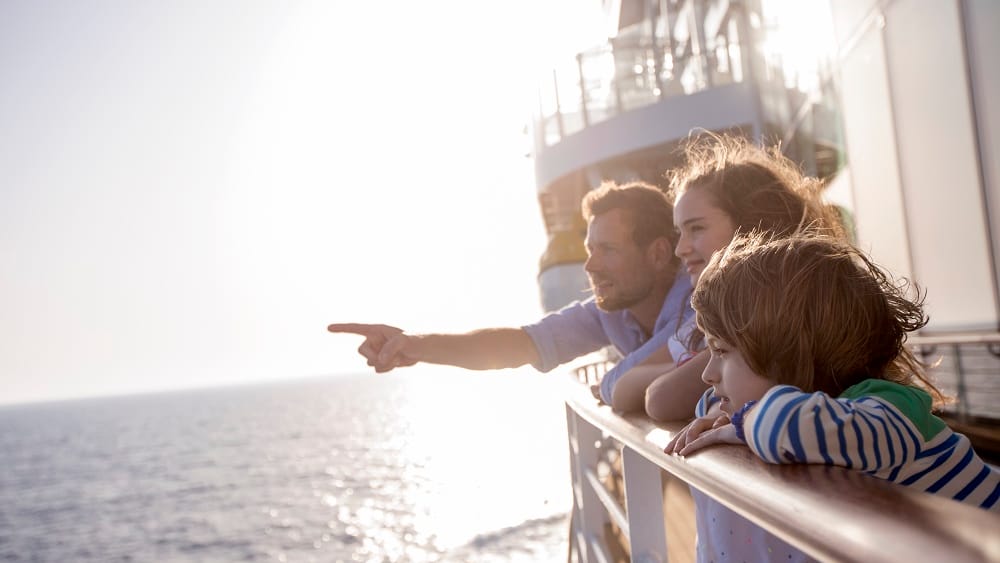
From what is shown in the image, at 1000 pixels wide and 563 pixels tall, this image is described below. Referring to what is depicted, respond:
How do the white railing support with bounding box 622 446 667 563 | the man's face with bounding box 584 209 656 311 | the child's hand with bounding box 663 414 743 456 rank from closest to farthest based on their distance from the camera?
the child's hand with bounding box 663 414 743 456 → the white railing support with bounding box 622 446 667 563 → the man's face with bounding box 584 209 656 311

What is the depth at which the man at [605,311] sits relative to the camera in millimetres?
2771

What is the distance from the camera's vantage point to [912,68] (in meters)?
5.16

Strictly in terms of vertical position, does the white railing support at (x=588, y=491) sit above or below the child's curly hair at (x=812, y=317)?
below

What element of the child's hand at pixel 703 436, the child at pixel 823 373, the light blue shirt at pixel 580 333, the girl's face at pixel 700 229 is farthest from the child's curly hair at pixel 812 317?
the light blue shirt at pixel 580 333

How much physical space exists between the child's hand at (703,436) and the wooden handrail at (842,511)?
4cm

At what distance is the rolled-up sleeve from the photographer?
317cm

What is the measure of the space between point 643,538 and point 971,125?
3.84m

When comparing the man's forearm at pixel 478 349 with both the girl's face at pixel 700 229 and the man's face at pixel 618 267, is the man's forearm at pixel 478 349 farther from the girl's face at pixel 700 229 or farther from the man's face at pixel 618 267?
the girl's face at pixel 700 229

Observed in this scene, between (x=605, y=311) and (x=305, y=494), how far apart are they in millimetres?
38970

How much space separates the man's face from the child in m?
1.31

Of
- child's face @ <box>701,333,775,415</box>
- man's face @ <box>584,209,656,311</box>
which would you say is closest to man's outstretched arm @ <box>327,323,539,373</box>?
man's face @ <box>584,209,656,311</box>

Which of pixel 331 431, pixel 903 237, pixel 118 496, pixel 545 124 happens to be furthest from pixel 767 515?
pixel 331 431

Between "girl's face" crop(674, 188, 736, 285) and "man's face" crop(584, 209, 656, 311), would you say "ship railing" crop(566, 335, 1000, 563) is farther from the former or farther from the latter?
"man's face" crop(584, 209, 656, 311)

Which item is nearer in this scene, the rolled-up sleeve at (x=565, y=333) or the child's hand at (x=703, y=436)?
the child's hand at (x=703, y=436)
